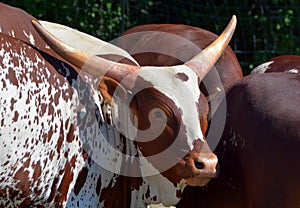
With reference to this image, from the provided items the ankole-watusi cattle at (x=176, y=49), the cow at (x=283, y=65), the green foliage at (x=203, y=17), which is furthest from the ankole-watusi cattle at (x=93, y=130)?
the green foliage at (x=203, y=17)

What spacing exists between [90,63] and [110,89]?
17 cm

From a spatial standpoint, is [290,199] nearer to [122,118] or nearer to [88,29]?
[122,118]

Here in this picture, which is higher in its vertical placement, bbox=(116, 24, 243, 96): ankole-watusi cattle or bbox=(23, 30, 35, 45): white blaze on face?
bbox=(23, 30, 35, 45): white blaze on face

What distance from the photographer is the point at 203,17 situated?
7887 mm

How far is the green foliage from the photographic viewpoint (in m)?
7.75

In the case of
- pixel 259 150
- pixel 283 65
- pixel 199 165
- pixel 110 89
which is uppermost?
pixel 110 89

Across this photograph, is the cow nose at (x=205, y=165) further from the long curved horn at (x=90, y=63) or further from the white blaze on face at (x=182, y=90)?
the long curved horn at (x=90, y=63)

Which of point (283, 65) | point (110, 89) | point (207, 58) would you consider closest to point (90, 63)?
point (110, 89)

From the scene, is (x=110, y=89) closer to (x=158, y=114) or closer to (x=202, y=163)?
(x=158, y=114)

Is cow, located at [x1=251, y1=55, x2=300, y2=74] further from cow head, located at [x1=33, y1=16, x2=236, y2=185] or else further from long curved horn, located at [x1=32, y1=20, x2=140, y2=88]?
long curved horn, located at [x1=32, y1=20, x2=140, y2=88]

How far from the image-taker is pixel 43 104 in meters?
3.30

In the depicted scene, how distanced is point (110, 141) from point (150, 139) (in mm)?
180

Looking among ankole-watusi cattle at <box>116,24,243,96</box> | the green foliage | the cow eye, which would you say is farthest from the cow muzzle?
the green foliage

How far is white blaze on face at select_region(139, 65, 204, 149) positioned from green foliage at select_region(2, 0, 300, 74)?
4.18 meters
